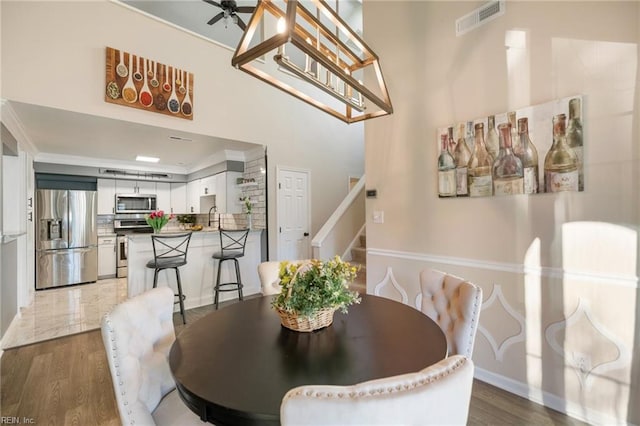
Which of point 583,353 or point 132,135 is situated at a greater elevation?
point 132,135

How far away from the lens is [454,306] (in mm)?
1600

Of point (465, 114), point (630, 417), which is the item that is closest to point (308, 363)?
point (630, 417)

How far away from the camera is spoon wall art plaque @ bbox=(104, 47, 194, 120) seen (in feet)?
10.3

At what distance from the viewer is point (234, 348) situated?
1.11 metres

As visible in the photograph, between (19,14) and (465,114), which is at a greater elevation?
(19,14)

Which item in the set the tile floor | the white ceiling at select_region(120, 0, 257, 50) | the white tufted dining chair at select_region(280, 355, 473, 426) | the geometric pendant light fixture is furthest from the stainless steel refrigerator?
the white tufted dining chair at select_region(280, 355, 473, 426)

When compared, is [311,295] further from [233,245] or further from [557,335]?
[233,245]

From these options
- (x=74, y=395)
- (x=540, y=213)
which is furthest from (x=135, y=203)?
(x=540, y=213)

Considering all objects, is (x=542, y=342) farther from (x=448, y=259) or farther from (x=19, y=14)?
(x=19, y=14)

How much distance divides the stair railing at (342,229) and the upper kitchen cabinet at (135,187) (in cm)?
431

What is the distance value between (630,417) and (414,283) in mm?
1485

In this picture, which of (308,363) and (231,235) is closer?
(308,363)

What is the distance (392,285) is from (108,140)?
14.3 ft

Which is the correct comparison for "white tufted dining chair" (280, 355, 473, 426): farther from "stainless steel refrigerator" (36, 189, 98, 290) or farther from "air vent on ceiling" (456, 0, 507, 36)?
"stainless steel refrigerator" (36, 189, 98, 290)
